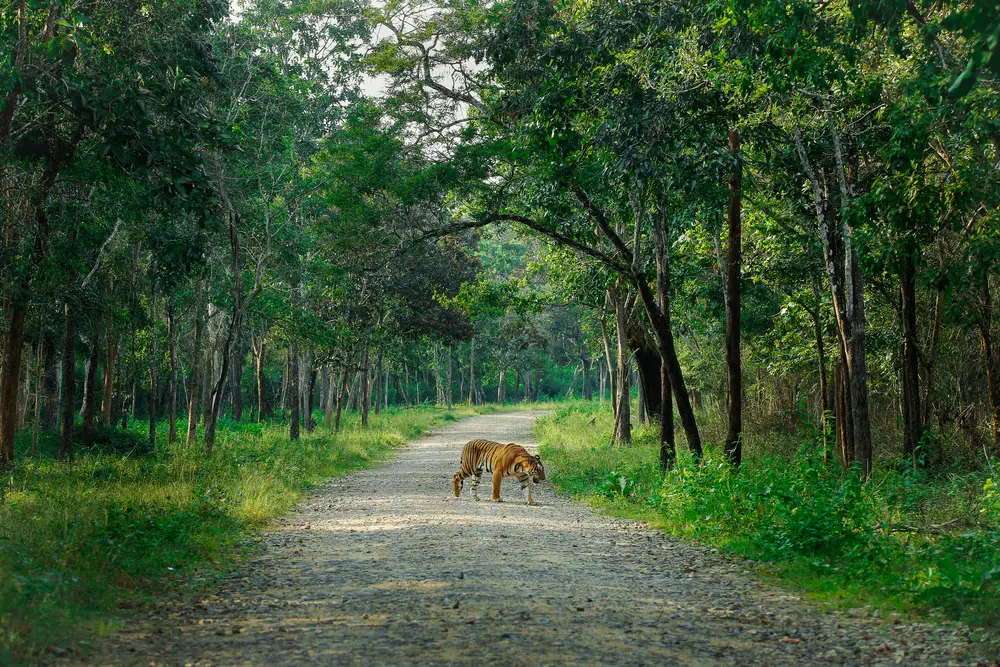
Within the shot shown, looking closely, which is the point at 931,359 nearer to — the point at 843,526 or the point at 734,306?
the point at 734,306

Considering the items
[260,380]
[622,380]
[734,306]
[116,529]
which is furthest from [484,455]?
[260,380]

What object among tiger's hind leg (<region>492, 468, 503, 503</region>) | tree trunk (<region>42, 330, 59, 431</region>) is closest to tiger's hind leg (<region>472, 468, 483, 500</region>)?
tiger's hind leg (<region>492, 468, 503, 503</region>)

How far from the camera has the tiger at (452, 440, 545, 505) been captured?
1448cm

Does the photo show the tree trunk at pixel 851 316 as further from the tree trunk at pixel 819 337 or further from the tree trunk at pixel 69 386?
the tree trunk at pixel 69 386

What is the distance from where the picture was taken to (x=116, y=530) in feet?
29.0

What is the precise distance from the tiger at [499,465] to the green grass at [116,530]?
310cm

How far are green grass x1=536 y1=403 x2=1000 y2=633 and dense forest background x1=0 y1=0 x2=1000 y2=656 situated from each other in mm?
837

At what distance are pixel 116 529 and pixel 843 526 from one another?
7647 mm

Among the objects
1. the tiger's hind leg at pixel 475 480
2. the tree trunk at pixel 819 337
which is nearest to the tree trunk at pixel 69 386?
the tiger's hind leg at pixel 475 480

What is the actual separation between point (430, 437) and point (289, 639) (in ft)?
95.8

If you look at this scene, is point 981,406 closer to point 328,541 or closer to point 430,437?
point 328,541

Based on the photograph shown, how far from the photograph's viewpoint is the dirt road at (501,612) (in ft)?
18.7

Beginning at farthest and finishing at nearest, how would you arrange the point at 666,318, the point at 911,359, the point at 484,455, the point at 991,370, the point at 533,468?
the point at 666,318 → the point at 911,359 → the point at 484,455 → the point at 991,370 → the point at 533,468

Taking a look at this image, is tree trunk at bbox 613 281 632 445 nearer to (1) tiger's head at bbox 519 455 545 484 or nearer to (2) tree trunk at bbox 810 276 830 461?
(2) tree trunk at bbox 810 276 830 461
